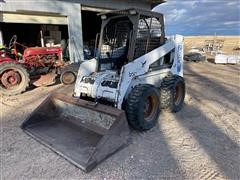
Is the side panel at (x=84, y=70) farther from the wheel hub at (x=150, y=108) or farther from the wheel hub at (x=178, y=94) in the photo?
the wheel hub at (x=178, y=94)

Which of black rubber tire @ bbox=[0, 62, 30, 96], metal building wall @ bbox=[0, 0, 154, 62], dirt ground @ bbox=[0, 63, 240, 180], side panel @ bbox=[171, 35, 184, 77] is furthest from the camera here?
metal building wall @ bbox=[0, 0, 154, 62]

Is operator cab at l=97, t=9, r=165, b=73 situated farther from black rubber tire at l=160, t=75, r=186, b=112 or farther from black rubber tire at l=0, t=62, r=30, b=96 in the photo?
black rubber tire at l=0, t=62, r=30, b=96

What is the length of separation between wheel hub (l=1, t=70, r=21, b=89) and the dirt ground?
1328mm

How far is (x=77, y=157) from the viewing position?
2.80 m

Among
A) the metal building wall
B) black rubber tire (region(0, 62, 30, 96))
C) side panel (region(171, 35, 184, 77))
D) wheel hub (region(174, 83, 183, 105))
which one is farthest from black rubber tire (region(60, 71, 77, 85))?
wheel hub (region(174, 83, 183, 105))

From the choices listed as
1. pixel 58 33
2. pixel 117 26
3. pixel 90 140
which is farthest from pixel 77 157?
pixel 58 33

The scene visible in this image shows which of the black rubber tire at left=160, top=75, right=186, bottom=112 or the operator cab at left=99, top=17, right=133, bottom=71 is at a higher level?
the operator cab at left=99, top=17, right=133, bottom=71

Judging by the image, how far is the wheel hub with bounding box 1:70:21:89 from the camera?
579cm

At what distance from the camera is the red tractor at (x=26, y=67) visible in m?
5.82

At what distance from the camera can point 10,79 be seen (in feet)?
19.3

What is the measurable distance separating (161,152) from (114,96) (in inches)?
43.2

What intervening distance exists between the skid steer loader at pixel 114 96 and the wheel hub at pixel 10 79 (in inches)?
100

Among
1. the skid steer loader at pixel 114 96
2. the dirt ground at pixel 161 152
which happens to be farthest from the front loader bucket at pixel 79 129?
the dirt ground at pixel 161 152

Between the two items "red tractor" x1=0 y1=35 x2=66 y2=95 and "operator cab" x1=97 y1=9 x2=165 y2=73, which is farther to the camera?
"red tractor" x1=0 y1=35 x2=66 y2=95
